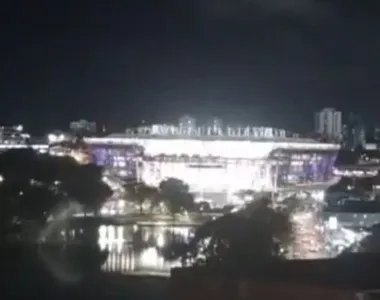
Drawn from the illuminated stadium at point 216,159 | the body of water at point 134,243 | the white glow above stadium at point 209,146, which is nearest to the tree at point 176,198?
the body of water at point 134,243

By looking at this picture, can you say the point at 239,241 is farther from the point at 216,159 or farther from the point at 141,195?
the point at 216,159

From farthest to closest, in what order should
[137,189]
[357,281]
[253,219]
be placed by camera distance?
[137,189] → [253,219] → [357,281]

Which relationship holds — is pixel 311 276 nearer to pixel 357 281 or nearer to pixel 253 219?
pixel 357 281

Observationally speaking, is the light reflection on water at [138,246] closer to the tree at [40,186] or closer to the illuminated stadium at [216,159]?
the tree at [40,186]

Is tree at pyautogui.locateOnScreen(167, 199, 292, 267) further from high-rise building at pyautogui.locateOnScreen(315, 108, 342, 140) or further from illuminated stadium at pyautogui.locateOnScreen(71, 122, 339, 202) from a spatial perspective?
high-rise building at pyautogui.locateOnScreen(315, 108, 342, 140)

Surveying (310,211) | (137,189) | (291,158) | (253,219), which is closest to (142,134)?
(291,158)

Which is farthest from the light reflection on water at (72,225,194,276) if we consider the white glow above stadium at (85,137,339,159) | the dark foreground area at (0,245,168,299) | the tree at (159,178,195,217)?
the white glow above stadium at (85,137,339,159)
